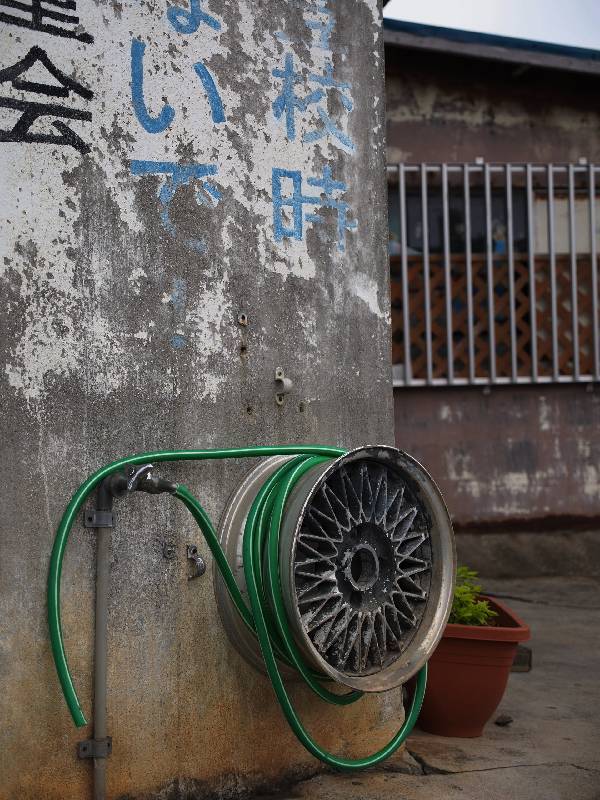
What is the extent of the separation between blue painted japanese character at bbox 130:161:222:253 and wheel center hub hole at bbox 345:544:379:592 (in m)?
1.24

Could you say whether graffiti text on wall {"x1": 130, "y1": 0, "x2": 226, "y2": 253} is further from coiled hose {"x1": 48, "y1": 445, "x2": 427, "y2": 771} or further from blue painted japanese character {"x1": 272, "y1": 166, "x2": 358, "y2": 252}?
coiled hose {"x1": 48, "y1": 445, "x2": 427, "y2": 771}

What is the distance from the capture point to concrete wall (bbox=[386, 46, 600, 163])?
334 inches

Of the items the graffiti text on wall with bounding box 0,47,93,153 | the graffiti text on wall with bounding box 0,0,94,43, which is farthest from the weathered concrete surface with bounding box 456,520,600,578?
the graffiti text on wall with bounding box 0,0,94,43

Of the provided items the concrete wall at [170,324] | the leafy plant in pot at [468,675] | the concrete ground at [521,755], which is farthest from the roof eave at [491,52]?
the leafy plant in pot at [468,675]

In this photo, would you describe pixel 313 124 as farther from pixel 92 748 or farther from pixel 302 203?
pixel 92 748

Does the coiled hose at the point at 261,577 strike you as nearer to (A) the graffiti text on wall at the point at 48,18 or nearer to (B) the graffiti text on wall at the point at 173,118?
(B) the graffiti text on wall at the point at 173,118

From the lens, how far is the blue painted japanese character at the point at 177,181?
3518 mm

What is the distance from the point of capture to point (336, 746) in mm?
3793

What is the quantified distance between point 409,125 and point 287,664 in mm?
6101

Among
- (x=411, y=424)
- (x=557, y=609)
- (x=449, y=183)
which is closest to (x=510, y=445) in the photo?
(x=411, y=424)

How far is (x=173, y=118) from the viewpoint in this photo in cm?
357

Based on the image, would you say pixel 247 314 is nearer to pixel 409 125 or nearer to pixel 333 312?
pixel 333 312

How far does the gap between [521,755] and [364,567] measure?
1344mm

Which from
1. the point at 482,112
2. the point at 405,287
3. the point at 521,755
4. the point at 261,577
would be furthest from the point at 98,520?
the point at 482,112
